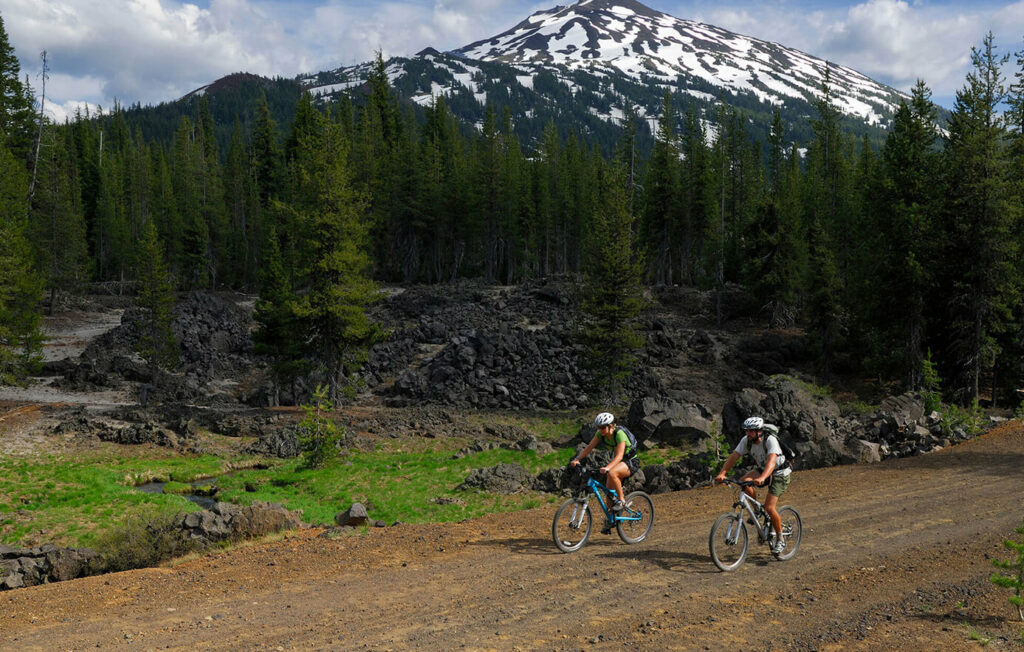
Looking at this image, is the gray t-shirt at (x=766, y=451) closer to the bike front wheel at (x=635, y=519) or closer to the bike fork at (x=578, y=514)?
the bike front wheel at (x=635, y=519)

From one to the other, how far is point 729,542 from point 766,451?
1434mm

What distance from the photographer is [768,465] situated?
959 cm

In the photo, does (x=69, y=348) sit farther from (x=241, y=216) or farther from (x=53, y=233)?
(x=241, y=216)

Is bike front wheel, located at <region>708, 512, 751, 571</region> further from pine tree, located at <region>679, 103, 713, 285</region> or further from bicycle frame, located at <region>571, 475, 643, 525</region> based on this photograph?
pine tree, located at <region>679, 103, 713, 285</region>

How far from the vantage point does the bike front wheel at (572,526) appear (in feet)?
35.2

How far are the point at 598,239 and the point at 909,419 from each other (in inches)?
761

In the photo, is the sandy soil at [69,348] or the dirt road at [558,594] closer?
the dirt road at [558,594]

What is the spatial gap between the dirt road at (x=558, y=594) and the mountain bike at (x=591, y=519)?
23 cm

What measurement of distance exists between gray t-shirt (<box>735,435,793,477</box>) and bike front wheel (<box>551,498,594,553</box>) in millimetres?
2677

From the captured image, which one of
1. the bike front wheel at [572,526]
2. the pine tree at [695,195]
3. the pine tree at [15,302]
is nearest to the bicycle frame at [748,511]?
the bike front wheel at [572,526]

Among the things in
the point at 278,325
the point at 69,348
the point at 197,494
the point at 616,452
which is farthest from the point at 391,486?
the point at 69,348

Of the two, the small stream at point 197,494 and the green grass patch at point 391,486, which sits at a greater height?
the green grass patch at point 391,486

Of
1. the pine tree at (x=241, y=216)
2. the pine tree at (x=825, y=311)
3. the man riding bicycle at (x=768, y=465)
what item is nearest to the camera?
the man riding bicycle at (x=768, y=465)

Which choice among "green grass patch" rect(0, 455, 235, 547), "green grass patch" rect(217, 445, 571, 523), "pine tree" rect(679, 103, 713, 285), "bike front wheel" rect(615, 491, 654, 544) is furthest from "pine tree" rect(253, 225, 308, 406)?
"pine tree" rect(679, 103, 713, 285)
